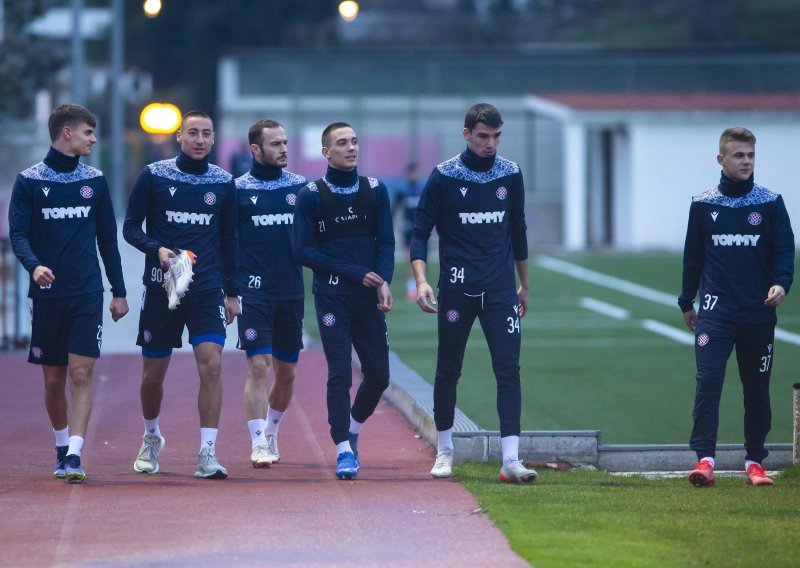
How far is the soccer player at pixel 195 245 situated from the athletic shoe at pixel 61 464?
465 millimetres

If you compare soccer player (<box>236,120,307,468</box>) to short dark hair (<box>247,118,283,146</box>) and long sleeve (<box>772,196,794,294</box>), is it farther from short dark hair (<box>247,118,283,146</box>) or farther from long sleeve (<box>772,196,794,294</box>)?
long sleeve (<box>772,196,794,294</box>)

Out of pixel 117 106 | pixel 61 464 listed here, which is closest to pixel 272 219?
pixel 61 464

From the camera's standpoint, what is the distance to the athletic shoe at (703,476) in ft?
29.3

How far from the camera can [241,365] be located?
15.6 m

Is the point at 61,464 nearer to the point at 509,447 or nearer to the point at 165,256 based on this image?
the point at 165,256

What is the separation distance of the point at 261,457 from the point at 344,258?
141cm

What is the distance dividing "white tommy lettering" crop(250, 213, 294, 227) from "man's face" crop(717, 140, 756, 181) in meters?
2.68

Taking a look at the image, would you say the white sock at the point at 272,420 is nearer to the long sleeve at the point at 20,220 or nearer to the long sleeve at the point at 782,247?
the long sleeve at the point at 20,220

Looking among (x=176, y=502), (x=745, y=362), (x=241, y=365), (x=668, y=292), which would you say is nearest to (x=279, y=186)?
(x=176, y=502)

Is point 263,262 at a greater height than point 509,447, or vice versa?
point 263,262

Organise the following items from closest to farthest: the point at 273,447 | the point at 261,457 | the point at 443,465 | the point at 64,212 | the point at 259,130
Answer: the point at 64,212 → the point at 443,465 → the point at 261,457 → the point at 259,130 → the point at 273,447

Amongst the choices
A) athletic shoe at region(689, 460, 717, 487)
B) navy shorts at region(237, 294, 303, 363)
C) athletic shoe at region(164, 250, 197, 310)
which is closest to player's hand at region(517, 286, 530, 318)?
athletic shoe at region(689, 460, 717, 487)

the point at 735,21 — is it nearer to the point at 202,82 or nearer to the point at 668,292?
the point at 202,82

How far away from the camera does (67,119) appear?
9.05 metres
